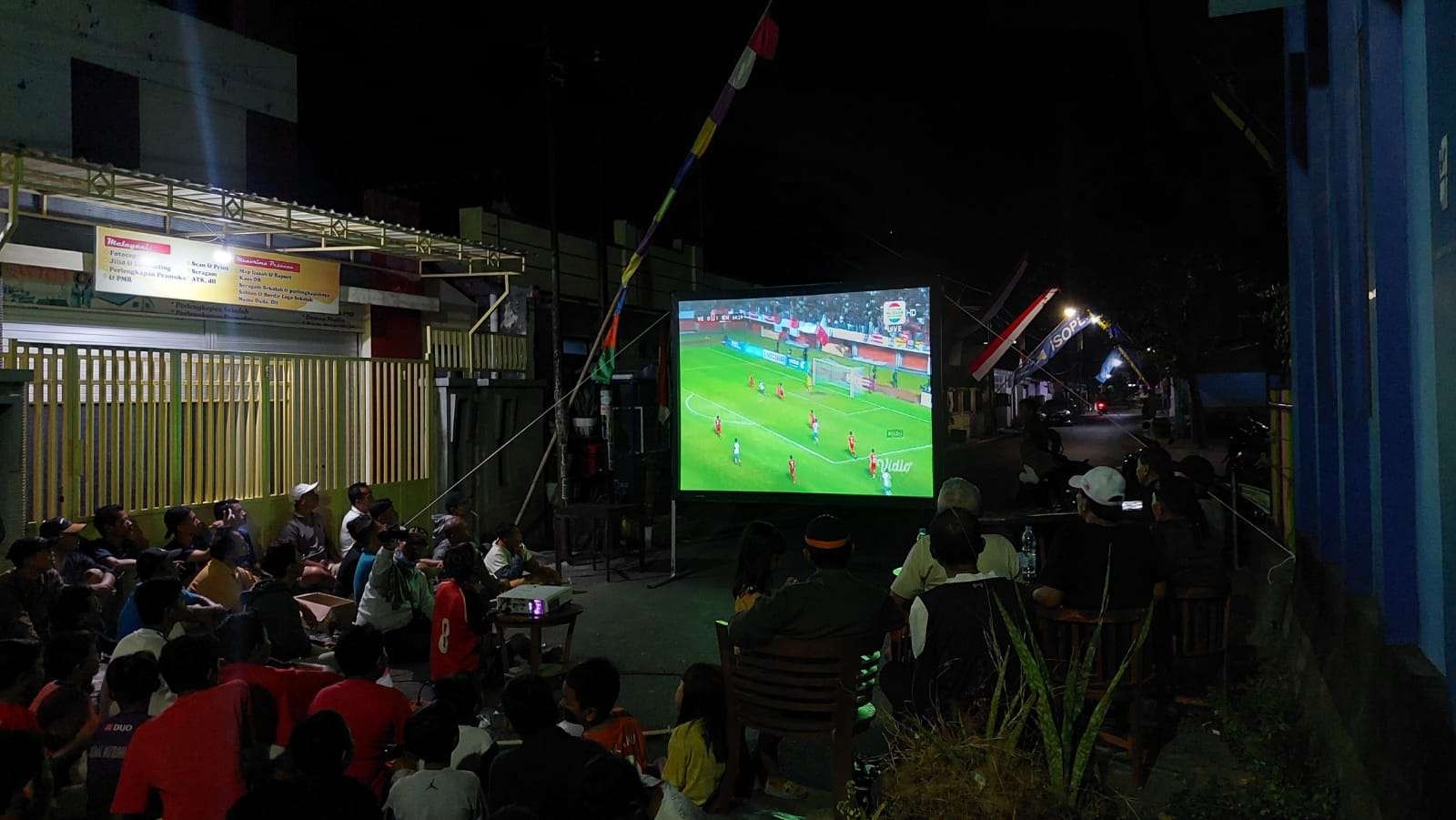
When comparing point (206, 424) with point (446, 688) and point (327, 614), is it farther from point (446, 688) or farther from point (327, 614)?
point (446, 688)

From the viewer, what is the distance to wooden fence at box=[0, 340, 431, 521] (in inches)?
337

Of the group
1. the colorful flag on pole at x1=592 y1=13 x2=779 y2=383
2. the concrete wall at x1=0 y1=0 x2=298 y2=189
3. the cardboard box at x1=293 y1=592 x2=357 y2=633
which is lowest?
the cardboard box at x1=293 y1=592 x2=357 y2=633

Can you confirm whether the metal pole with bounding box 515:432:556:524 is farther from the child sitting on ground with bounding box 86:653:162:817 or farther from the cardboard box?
the child sitting on ground with bounding box 86:653:162:817

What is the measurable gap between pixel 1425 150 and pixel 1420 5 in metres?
0.47

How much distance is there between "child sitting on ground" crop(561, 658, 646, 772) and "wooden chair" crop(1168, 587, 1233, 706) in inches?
132

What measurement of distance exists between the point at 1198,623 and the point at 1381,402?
2.11 metres

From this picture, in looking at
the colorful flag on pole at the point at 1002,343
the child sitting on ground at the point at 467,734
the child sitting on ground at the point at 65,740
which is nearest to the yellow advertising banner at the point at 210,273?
the child sitting on ground at the point at 65,740

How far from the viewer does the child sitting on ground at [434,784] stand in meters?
3.24

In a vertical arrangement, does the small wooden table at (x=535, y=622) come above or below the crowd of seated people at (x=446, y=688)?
below

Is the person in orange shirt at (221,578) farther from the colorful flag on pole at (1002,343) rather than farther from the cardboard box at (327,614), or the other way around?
the colorful flag on pole at (1002,343)

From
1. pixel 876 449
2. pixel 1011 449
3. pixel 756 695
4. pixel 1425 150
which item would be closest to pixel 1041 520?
pixel 876 449

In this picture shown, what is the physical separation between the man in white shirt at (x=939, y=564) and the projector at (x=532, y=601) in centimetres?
260

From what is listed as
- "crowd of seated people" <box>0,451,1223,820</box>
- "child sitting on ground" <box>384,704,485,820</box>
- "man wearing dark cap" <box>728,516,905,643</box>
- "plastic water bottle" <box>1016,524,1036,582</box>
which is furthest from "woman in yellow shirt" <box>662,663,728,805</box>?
"plastic water bottle" <box>1016,524,1036,582</box>

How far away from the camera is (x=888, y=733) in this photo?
3686 millimetres
